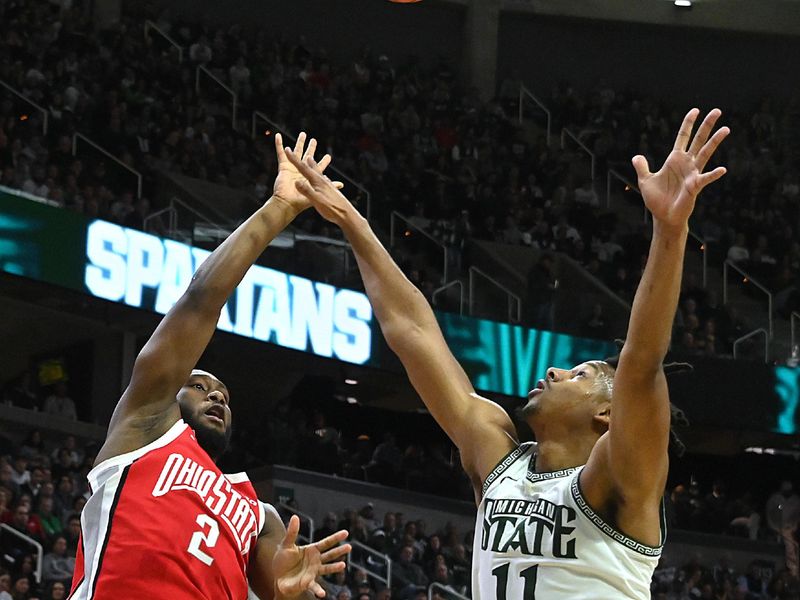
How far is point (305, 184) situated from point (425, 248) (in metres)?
14.4

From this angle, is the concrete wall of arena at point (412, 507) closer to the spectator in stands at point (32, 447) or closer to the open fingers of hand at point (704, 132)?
the spectator in stands at point (32, 447)

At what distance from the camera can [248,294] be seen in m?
17.1

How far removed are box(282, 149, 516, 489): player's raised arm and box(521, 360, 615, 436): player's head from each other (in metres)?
0.22

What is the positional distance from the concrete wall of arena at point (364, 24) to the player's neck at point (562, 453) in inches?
852

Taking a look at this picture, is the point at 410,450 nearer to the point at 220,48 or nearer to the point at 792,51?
the point at 220,48

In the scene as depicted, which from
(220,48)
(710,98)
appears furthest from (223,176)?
(710,98)

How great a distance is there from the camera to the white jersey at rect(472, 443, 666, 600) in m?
4.03

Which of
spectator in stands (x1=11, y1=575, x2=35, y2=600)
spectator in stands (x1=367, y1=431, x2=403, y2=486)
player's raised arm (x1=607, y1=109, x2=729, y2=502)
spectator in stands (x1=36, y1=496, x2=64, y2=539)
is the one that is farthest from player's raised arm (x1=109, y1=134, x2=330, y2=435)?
spectator in stands (x1=367, y1=431, x2=403, y2=486)

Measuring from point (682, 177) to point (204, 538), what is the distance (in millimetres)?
1960

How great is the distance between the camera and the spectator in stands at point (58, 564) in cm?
1273

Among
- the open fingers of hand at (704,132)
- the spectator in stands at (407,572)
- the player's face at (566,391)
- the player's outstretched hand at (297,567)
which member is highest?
the open fingers of hand at (704,132)

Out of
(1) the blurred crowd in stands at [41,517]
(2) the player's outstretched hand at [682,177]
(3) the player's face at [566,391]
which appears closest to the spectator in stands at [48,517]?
(1) the blurred crowd in stands at [41,517]

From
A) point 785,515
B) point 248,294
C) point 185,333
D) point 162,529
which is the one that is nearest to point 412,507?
point 248,294

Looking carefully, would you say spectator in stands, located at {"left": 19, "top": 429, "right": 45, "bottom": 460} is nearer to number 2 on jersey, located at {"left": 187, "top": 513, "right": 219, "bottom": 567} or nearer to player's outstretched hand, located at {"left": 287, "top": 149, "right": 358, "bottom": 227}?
player's outstretched hand, located at {"left": 287, "top": 149, "right": 358, "bottom": 227}
